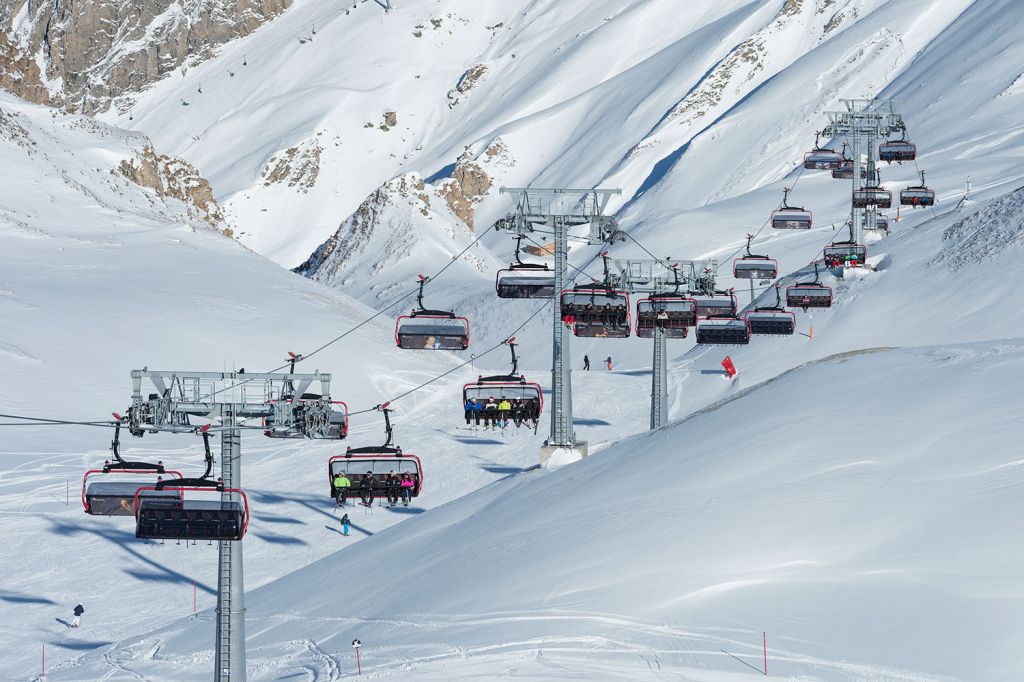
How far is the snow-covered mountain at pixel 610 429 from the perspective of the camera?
802 inches

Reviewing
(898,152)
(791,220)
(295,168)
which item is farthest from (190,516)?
(295,168)

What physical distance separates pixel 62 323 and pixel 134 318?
281cm

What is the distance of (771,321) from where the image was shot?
3972 cm

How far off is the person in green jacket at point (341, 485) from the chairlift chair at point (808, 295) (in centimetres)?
2229

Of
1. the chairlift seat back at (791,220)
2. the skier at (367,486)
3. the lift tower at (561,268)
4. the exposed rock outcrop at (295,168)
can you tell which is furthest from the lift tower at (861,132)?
the exposed rock outcrop at (295,168)

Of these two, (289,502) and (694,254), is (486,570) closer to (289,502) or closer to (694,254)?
(289,502)

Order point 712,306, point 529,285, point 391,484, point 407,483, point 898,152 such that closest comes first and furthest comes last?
1. point 391,484
2. point 407,483
3. point 529,285
4. point 712,306
5. point 898,152

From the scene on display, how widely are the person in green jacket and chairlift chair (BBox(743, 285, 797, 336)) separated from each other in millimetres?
17439

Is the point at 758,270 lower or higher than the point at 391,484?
higher

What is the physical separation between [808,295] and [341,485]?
23.1 metres

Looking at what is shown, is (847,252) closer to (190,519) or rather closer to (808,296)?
(808,296)

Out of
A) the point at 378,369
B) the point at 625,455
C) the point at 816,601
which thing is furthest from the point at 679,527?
the point at 378,369

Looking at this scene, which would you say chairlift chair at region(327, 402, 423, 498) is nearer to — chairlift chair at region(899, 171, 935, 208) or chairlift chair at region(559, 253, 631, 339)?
chairlift chair at region(559, 253, 631, 339)

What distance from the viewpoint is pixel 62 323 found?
54406 millimetres
